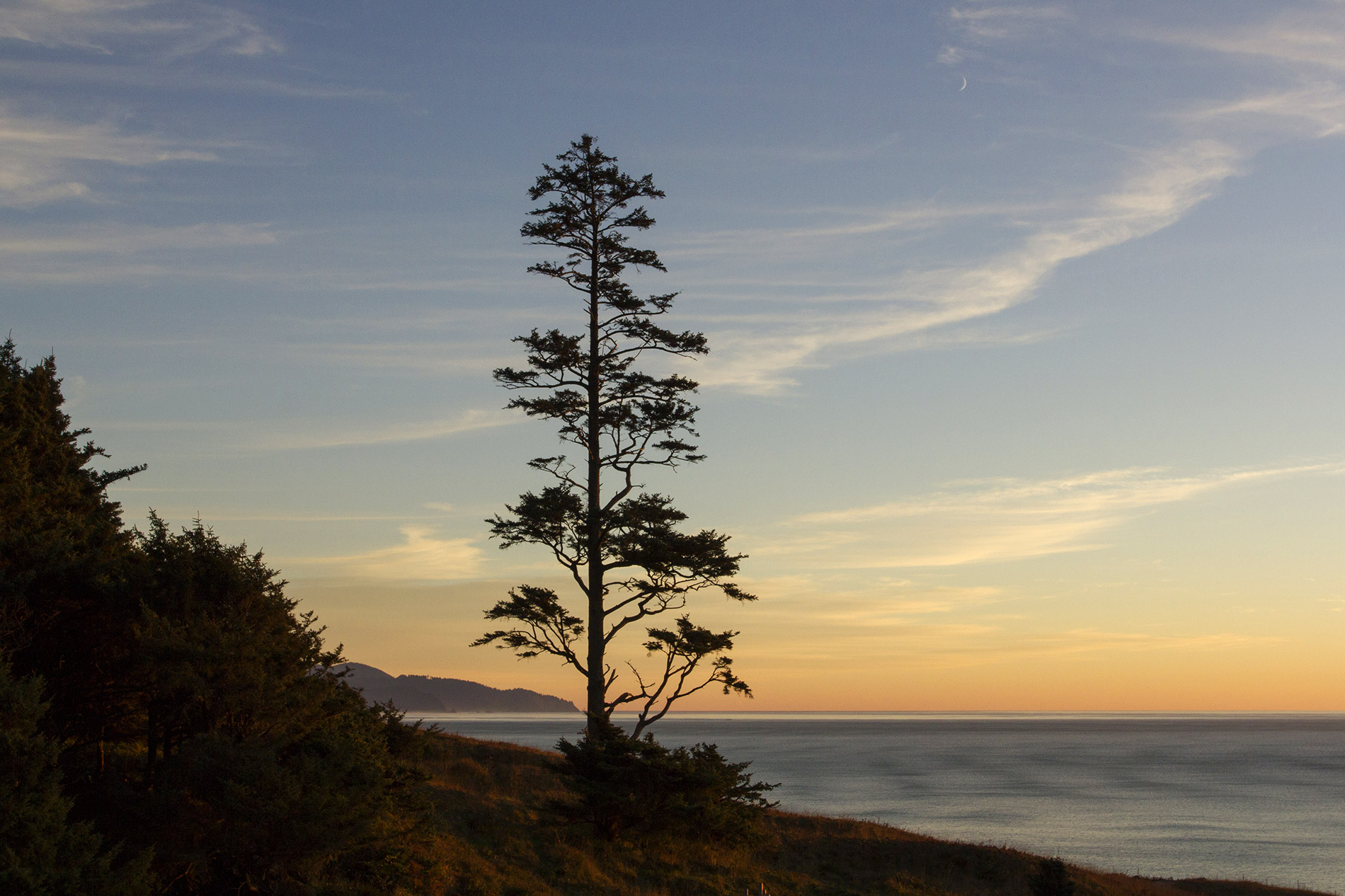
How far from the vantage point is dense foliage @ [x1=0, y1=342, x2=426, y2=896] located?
1221cm

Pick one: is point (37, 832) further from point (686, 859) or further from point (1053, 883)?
point (1053, 883)

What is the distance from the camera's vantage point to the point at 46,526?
73.2 feet

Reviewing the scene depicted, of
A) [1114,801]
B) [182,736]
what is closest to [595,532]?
[182,736]

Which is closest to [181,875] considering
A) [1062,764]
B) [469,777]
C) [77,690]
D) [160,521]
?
[77,690]

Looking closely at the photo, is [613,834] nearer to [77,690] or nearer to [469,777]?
[469,777]

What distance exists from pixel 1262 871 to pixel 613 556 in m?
31.6

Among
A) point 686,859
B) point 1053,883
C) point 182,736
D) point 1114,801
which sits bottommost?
point 1114,801

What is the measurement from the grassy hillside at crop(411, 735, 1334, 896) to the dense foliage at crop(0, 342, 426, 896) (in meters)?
2.80

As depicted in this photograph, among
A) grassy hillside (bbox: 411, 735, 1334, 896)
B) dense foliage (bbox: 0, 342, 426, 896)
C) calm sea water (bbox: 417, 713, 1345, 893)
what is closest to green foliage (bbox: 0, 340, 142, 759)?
dense foliage (bbox: 0, 342, 426, 896)

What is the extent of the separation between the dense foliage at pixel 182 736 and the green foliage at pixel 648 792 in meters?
5.18

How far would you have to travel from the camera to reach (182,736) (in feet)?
51.6

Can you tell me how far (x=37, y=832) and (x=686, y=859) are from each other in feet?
45.9

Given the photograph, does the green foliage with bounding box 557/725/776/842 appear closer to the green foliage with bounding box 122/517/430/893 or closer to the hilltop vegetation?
the hilltop vegetation

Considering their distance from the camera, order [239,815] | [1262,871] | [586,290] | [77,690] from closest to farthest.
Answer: [239,815] → [77,690] → [586,290] → [1262,871]
